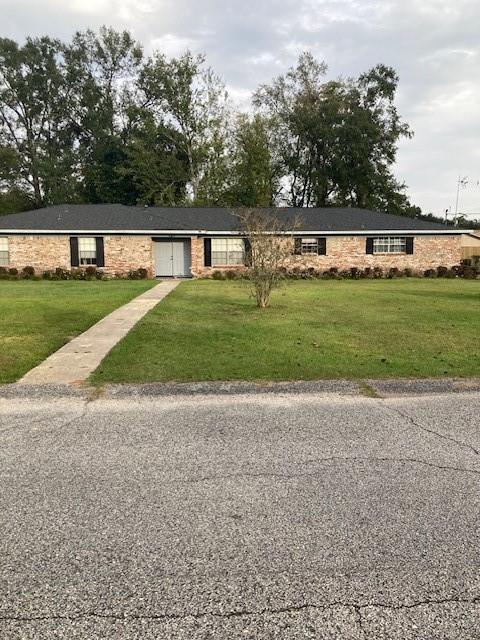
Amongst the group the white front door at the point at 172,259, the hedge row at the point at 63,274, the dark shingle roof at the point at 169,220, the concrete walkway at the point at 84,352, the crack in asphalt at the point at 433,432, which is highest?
the dark shingle roof at the point at 169,220

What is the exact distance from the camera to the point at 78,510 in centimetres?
296

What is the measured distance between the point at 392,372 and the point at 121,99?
48268 millimetres

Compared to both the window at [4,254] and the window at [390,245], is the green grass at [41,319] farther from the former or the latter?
the window at [390,245]

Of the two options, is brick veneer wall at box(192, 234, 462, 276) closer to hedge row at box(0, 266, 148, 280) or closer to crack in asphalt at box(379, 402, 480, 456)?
hedge row at box(0, 266, 148, 280)

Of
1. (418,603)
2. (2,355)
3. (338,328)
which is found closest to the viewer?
(418,603)

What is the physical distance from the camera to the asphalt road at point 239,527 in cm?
210

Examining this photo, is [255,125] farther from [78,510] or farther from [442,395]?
[78,510]

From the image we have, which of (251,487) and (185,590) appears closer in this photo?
(185,590)

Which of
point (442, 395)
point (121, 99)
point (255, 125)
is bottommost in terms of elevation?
point (442, 395)

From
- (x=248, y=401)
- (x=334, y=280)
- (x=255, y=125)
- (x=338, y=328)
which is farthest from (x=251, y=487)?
(x=255, y=125)

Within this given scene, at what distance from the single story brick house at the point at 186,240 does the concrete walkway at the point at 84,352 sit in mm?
14675

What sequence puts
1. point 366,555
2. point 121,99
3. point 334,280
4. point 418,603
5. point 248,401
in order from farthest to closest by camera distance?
point 121,99 → point 334,280 → point 248,401 → point 366,555 → point 418,603

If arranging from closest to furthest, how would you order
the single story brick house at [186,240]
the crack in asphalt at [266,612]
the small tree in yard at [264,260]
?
1. the crack in asphalt at [266,612]
2. the small tree in yard at [264,260]
3. the single story brick house at [186,240]

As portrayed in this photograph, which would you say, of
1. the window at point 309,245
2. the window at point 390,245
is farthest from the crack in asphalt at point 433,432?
the window at point 390,245
